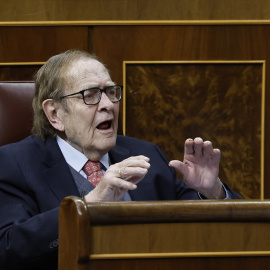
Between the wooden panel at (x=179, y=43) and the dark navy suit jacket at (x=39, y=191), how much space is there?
16.1 inches

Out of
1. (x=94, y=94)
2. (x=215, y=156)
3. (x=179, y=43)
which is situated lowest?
(x=215, y=156)

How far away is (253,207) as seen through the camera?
0.74 meters

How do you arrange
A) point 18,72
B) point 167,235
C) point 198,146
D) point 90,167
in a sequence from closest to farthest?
point 167,235
point 198,146
point 90,167
point 18,72

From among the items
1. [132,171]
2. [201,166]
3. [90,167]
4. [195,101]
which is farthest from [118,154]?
[195,101]

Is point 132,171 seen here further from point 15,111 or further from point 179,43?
point 179,43

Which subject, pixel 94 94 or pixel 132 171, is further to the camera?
pixel 94 94

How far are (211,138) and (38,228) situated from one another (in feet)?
2.56

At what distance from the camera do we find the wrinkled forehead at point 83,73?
119 centimetres

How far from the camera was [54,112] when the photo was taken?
47.9 inches

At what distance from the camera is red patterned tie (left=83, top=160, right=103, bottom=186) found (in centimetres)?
116

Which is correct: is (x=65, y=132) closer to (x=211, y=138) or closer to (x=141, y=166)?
(x=141, y=166)

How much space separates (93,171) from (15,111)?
22 cm
